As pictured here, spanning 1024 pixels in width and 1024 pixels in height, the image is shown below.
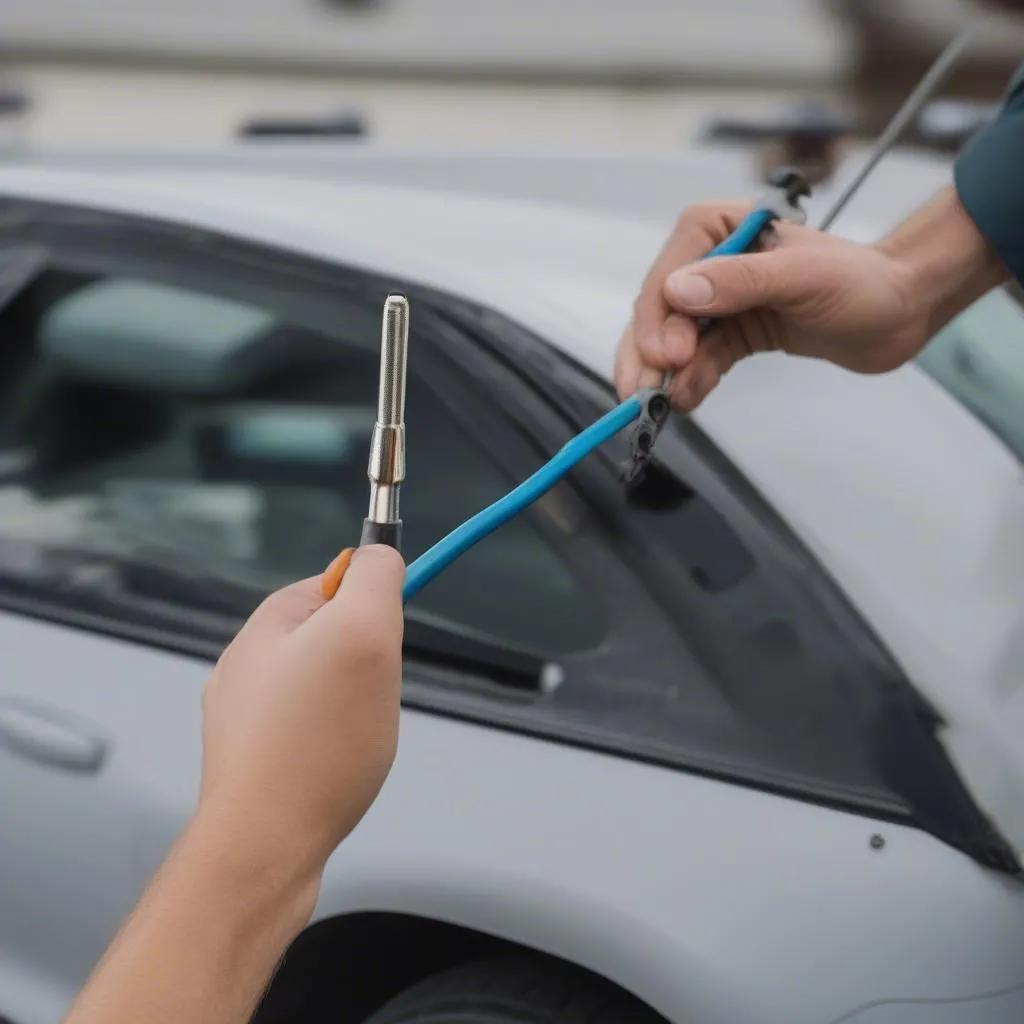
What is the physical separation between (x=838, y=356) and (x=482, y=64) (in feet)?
62.0

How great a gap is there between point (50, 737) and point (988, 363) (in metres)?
→ 1.34

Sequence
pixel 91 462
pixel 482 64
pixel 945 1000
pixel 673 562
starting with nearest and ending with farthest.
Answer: pixel 945 1000 < pixel 673 562 < pixel 91 462 < pixel 482 64

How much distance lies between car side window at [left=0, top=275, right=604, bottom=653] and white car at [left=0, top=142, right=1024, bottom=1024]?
9 cm

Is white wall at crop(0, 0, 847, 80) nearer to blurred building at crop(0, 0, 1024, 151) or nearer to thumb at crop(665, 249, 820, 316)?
blurred building at crop(0, 0, 1024, 151)

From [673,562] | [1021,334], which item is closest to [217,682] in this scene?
[673,562]

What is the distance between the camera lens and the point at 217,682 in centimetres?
85

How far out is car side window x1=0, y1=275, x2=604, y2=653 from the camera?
2076 millimetres

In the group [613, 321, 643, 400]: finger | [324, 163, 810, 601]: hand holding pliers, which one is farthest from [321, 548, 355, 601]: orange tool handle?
[613, 321, 643, 400]: finger

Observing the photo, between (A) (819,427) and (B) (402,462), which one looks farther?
(A) (819,427)

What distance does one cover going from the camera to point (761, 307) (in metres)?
1.31

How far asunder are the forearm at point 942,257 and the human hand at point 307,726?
0.84 metres

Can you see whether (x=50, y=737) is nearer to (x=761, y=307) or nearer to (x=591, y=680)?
(x=591, y=680)

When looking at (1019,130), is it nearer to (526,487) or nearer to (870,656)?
(870,656)

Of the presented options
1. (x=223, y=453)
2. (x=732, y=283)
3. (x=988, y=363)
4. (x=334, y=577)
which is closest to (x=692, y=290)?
(x=732, y=283)
